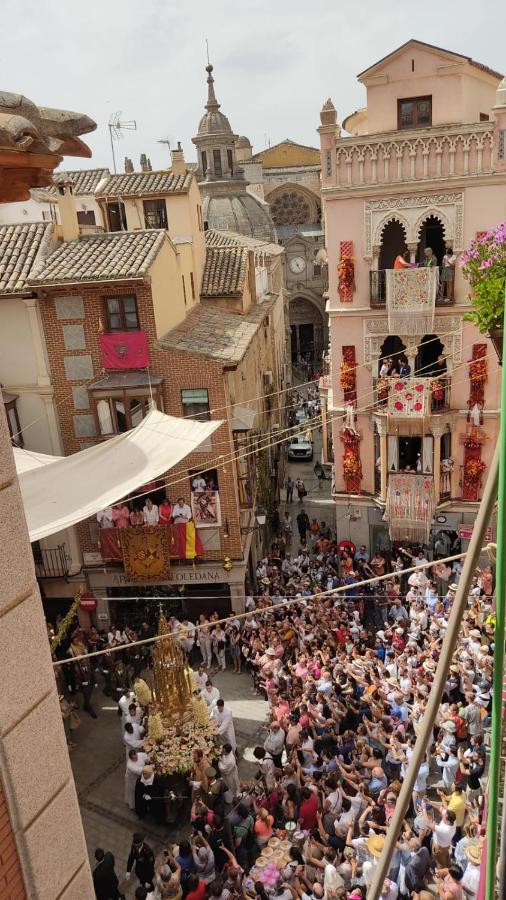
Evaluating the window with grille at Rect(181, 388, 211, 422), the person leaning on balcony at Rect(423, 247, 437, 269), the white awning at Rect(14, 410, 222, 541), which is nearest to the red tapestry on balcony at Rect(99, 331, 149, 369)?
the window with grille at Rect(181, 388, 211, 422)

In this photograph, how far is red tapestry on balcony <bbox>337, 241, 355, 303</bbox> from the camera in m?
19.3

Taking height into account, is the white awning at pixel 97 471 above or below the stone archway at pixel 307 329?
above

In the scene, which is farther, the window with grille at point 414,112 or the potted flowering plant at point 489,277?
the window with grille at point 414,112

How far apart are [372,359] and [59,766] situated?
16.6m

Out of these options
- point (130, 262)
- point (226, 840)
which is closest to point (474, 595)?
point (226, 840)

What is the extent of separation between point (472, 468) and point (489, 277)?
37.9ft

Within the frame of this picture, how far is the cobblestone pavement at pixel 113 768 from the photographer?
11648mm

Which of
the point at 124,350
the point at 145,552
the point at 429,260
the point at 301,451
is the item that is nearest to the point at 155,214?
the point at 124,350

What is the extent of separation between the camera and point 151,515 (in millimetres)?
17453

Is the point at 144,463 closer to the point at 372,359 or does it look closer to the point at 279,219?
the point at 372,359

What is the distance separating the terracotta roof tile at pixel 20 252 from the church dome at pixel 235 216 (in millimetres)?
36714

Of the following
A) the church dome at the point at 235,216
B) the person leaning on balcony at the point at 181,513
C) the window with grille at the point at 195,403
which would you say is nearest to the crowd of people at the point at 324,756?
the person leaning on balcony at the point at 181,513

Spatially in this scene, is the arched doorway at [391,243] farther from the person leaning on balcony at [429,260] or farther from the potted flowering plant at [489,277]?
the potted flowering plant at [489,277]

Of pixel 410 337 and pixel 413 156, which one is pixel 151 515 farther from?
pixel 413 156
